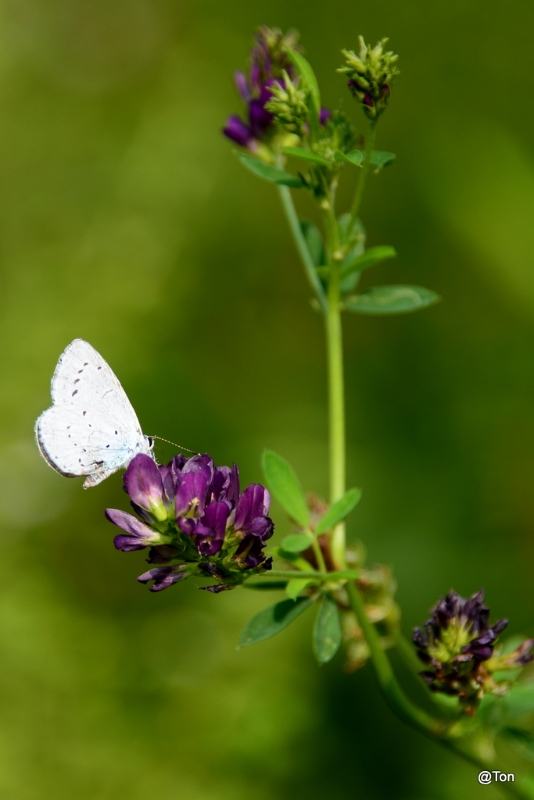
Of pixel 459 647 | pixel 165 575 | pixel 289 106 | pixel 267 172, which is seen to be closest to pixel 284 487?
pixel 165 575

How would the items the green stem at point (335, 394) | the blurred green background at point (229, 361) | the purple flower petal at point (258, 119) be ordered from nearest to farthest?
the green stem at point (335, 394) → the purple flower petal at point (258, 119) → the blurred green background at point (229, 361)

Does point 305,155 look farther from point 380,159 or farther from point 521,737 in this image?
point 521,737

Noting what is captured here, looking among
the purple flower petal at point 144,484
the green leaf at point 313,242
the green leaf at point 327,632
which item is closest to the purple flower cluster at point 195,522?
the purple flower petal at point 144,484

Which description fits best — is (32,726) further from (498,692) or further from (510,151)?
(510,151)

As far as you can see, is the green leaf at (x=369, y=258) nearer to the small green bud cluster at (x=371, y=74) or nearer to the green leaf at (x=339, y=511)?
the small green bud cluster at (x=371, y=74)

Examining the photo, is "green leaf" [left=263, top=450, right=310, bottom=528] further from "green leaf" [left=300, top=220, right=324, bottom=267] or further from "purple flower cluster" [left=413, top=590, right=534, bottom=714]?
"green leaf" [left=300, top=220, right=324, bottom=267]

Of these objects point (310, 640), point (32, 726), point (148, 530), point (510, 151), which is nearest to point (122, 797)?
point (32, 726)
